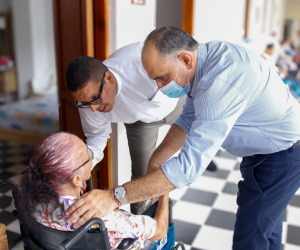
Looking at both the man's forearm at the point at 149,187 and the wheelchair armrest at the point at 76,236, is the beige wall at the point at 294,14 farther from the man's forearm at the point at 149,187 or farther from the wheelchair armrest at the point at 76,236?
the wheelchair armrest at the point at 76,236

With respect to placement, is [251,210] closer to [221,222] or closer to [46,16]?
[221,222]

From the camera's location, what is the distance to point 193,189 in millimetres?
3096

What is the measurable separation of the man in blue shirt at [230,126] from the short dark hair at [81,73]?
0.41 metres

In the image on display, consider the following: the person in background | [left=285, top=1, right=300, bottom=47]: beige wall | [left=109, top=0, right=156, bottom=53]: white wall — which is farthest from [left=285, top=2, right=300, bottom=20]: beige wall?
the person in background

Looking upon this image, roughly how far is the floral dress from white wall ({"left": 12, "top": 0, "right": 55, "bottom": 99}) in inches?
220

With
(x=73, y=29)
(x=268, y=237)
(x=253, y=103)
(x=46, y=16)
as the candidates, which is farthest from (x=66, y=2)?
(x=46, y=16)

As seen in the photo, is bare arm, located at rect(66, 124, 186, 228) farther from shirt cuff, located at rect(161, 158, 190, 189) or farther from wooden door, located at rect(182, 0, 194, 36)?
wooden door, located at rect(182, 0, 194, 36)

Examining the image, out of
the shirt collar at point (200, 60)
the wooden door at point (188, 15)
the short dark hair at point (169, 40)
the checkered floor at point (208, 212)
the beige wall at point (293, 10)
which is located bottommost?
the checkered floor at point (208, 212)

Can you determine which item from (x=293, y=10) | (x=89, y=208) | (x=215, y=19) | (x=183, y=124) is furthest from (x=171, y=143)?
(x=293, y=10)

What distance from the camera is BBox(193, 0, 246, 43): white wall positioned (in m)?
3.41

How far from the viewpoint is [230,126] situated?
114cm

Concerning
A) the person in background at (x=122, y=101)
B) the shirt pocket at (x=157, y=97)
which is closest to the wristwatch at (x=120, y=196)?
the person in background at (x=122, y=101)

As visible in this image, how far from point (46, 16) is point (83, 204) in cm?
592

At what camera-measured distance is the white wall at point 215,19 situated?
3414 millimetres
